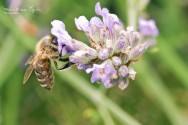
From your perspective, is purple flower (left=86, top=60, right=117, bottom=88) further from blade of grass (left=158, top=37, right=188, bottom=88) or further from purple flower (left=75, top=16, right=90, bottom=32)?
blade of grass (left=158, top=37, right=188, bottom=88)

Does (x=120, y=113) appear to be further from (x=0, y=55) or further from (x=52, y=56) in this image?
(x=0, y=55)

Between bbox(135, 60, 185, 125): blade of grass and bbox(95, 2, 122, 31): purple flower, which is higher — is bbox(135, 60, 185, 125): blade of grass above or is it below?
above

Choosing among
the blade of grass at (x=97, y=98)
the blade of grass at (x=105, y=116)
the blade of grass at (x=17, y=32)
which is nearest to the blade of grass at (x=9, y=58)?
the blade of grass at (x=17, y=32)

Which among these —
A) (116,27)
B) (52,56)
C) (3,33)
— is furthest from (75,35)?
(116,27)

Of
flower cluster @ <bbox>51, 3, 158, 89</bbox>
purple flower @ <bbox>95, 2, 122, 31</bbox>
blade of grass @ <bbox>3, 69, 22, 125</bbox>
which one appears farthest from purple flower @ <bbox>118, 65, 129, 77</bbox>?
blade of grass @ <bbox>3, 69, 22, 125</bbox>

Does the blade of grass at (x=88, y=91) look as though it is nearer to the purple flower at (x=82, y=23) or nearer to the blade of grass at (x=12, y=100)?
the blade of grass at (x=12, y=100)

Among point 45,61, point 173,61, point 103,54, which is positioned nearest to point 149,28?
point 45,61
